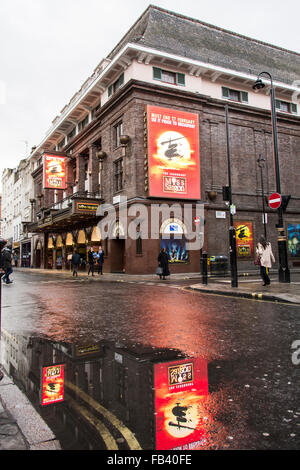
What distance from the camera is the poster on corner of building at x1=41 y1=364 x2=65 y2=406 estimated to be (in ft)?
9.34

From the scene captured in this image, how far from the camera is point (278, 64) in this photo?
31422 millimetres

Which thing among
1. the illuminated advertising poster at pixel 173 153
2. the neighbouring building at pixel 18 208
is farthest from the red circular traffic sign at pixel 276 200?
the neighbouring building at pixel 18 208

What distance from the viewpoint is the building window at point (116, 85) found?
2496 centimetres

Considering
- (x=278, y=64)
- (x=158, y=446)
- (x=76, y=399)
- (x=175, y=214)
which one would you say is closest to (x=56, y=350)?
(x=76, y=399)

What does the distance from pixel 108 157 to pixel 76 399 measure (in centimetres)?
2521

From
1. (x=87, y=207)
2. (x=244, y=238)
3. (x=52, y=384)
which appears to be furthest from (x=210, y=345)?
(x=244, y=238)

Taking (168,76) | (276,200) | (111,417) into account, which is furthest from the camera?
(168,76)

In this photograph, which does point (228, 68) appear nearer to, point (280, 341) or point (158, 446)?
point (280, 341)

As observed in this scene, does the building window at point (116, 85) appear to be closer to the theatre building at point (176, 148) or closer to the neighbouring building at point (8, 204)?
the theatre building at point (176, 148)

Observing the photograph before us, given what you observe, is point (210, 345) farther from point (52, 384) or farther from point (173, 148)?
point (173, 148)

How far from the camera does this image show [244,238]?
1043 inches

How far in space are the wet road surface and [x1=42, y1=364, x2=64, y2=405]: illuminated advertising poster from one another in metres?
0.12

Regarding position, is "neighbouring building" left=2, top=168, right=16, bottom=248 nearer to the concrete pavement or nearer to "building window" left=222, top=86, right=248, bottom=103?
"building window" left=222, top=86, right=248, bottom=103

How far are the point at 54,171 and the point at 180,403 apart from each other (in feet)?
102
